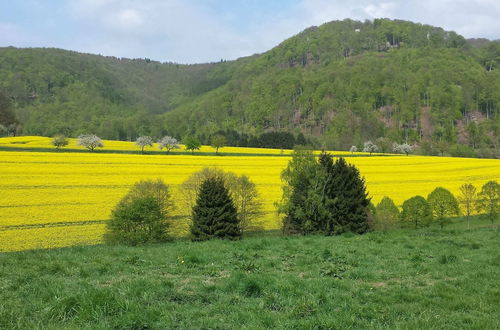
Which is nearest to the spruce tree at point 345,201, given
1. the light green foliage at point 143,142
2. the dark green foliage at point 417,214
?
the dark green foliage at point 417,214

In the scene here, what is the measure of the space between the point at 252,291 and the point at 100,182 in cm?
3724

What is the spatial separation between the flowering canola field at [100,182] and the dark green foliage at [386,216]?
6182 mm

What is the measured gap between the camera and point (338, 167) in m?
33.8

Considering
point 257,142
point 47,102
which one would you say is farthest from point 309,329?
point 47,102

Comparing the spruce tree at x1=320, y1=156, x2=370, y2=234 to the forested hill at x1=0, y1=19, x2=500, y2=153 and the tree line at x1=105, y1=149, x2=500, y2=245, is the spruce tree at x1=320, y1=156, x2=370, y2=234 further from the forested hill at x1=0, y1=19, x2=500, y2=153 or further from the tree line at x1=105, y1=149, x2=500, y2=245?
the forested hill at x1=0, y1=19, x2=500, y2=153

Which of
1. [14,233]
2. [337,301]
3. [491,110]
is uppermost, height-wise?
[491,110]

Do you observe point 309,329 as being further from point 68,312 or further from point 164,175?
point 164,175

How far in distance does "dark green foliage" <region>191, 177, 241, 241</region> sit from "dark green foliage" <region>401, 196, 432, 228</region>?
18.8 metres

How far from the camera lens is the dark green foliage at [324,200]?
102 ft

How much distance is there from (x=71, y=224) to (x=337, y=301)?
28.2 m

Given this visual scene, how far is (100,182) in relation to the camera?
136 feet

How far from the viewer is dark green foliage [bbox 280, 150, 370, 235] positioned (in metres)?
31.2

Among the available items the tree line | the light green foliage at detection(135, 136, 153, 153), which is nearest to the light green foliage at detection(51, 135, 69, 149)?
the light green foliage at detection(135, 136, 153, 153)

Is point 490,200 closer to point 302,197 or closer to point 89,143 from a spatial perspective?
point 302,197
